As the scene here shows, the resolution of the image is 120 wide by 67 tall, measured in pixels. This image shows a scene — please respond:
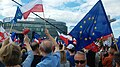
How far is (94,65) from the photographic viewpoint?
996 cm

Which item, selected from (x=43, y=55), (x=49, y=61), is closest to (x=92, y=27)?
(x=43, y=55)

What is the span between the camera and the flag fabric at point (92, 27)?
764cm

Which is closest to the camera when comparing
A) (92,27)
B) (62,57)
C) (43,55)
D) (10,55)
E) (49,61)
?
(10,55)

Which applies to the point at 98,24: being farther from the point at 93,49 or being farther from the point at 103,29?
the point at 93,49

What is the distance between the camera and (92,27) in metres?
7.79

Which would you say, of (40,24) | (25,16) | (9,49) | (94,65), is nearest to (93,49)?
(94,65)

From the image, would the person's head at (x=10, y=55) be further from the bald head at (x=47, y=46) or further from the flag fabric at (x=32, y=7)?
the flag fabric at (x=32, y=7)

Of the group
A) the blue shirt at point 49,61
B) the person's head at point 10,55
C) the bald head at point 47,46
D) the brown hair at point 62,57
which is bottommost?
the brown hair at point 62,57

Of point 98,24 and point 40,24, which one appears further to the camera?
point 40,24

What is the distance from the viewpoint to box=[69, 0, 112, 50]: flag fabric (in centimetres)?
764

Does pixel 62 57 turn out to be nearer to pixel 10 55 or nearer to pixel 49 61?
pixel 49 61

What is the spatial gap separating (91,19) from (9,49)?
4.48m

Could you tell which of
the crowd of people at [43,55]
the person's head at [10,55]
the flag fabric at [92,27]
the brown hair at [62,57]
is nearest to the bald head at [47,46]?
the crowd of people at [43,55]

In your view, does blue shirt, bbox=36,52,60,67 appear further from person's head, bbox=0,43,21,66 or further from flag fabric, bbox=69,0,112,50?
flag fabric, bbox=69,0,112,50
